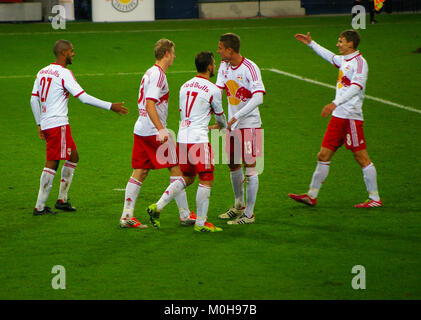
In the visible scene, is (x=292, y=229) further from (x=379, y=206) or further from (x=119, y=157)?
(x=119, y=157)

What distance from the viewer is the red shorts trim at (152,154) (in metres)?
8.27

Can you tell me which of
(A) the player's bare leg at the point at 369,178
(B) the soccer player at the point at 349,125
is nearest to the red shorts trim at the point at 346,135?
(B) the soccer player at the point at 349,125

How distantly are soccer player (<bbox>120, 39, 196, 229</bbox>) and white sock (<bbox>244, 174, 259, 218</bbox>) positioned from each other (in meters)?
0.63

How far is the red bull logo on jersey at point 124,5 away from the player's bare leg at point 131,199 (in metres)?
28.3

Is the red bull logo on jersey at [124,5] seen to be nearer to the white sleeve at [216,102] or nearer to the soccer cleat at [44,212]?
the soccer cleat at [44,212]

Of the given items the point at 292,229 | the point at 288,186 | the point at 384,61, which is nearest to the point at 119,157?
the point at 288,186

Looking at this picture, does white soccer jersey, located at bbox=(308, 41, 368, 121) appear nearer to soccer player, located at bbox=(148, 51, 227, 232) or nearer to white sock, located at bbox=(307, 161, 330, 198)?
white sock, located at bbox=(307, 161, 330, 198)

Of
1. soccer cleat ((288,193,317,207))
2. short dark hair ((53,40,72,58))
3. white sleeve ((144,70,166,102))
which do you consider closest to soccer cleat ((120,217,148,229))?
white sleeve ((144,70,166,102))

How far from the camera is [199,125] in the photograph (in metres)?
8.09

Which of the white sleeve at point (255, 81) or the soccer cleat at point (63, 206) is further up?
the white sleeve at point (255, 81)

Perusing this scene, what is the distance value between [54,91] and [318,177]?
3.25m

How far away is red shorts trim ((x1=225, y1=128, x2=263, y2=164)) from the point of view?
853 cm

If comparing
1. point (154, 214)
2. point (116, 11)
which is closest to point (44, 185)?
point (154, 214)

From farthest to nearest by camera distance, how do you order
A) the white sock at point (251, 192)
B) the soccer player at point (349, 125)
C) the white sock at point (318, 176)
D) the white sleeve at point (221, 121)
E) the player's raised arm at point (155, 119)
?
the white sock at point (318, 176)
the soccer player at point (349, 125)
the white sock at point (251, 192)
the white sleeve at point (221, 121)
the player's raised arm at point (155, 119)
